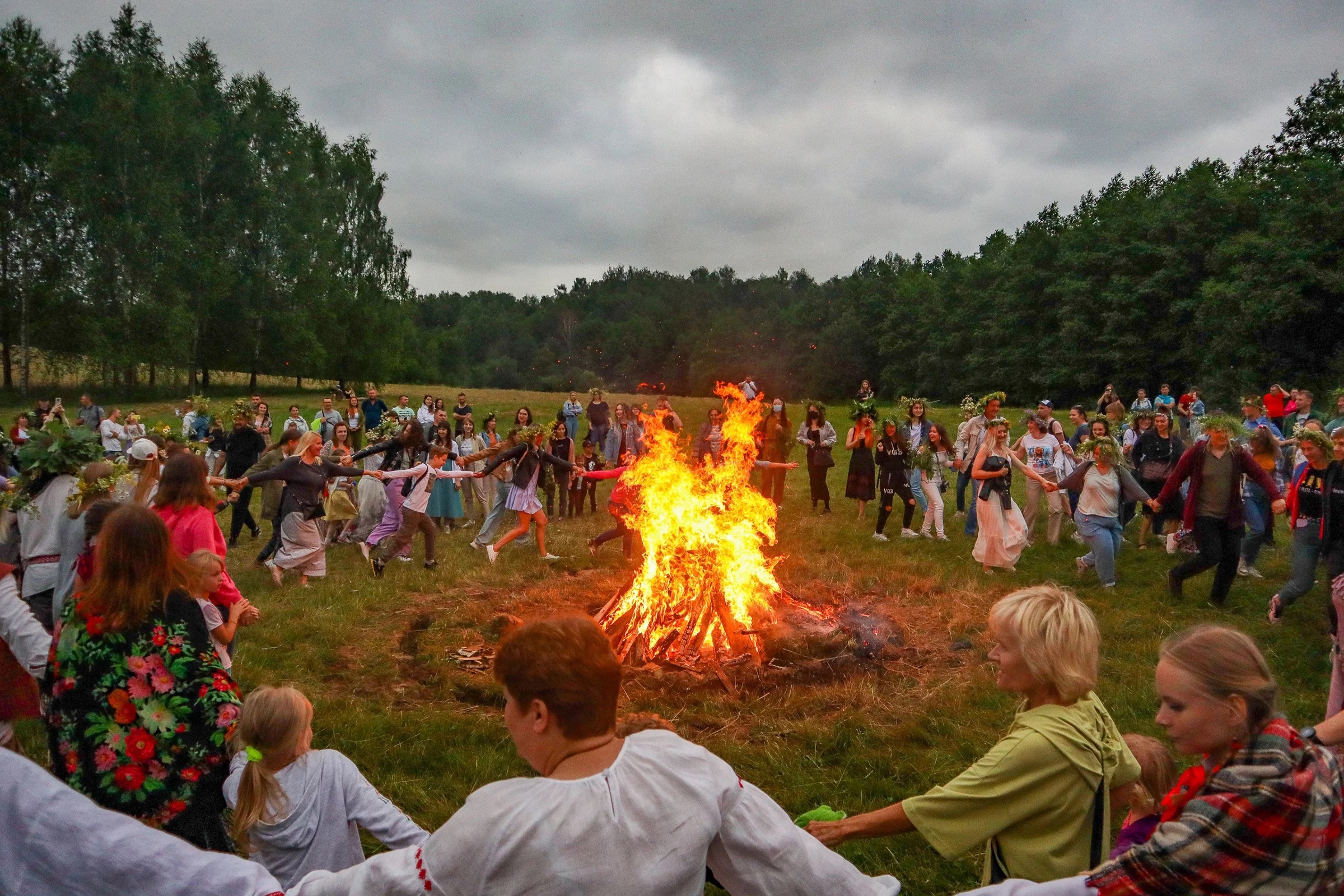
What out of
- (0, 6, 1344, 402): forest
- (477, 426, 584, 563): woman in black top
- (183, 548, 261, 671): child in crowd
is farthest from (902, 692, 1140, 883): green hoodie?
(0, 6, 1344, 402): forest

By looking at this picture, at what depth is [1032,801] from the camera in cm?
242

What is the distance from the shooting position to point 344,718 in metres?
6.35

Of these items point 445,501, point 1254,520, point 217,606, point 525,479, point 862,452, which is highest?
point 862,452

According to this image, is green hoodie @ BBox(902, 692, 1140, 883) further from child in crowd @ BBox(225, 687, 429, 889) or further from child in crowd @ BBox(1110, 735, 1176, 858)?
child in crowd @ BBox(225, 687, 429, 889)

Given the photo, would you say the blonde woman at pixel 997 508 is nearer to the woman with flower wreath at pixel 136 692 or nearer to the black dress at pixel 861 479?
the black dress at pixel 861 479

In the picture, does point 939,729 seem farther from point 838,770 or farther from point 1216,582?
point 1216,582

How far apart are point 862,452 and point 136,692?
1252 centimetres

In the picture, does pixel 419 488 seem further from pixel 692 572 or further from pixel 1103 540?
pixel 1103 540

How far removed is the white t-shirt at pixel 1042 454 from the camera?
1276 cm

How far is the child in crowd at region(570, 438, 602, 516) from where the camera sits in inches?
Result: 615

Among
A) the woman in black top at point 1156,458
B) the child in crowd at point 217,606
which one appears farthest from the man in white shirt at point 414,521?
the woman in black top at point 1156,458

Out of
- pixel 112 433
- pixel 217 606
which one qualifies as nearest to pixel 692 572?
pixel 217 606

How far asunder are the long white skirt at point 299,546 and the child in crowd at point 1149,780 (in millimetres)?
9191

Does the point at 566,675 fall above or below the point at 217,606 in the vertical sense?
above
